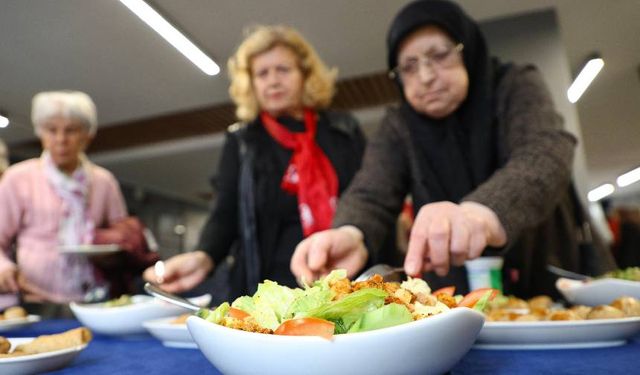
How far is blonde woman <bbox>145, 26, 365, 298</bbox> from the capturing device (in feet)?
4.86

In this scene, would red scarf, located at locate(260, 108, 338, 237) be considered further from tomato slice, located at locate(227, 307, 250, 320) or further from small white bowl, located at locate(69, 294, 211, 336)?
tomato slice, located at locate(227, 307, 250, 320)

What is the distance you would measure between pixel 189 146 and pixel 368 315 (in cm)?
613

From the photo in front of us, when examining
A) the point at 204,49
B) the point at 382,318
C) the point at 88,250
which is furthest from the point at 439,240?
the point at 204,49

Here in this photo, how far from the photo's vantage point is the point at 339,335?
0.33m

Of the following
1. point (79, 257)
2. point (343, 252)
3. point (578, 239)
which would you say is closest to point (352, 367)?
point (343, 252)

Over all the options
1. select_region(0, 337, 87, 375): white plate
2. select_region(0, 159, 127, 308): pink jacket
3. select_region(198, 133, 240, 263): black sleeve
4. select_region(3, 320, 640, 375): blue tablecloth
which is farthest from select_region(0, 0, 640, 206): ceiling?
select_region(0, 337, 87, 375): white plate

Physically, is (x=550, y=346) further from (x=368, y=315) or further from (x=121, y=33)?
(x=121, y=33)

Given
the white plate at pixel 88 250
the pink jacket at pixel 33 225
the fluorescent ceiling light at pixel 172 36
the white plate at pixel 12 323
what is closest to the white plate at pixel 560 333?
the white plate at pixel 12 323

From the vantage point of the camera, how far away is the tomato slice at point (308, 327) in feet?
1.08

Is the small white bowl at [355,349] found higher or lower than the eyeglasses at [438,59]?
lower

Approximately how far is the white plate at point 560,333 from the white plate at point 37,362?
442mm

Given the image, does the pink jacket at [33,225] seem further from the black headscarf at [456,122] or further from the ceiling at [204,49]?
the black headscarf at [456,122]

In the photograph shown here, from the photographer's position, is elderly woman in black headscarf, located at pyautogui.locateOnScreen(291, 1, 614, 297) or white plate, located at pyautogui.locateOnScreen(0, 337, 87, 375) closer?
white plate, located at pyautogui.locateOnScreen(0, 337, 87, 375)

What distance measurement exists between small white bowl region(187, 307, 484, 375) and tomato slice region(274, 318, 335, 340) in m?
0.01
